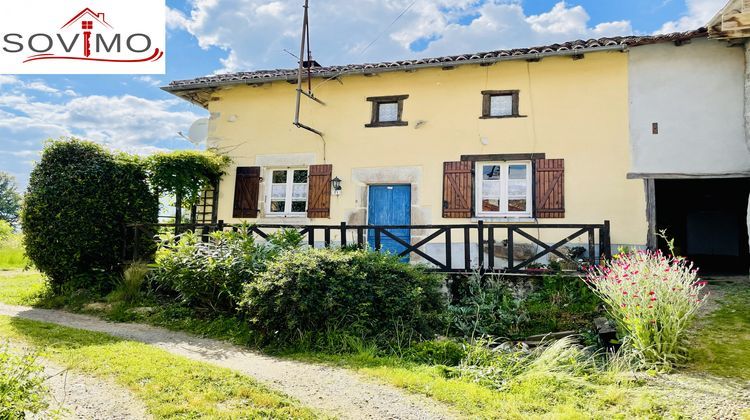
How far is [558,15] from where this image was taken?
9.62 meters

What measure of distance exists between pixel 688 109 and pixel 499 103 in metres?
3.40

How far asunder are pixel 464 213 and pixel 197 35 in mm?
6614

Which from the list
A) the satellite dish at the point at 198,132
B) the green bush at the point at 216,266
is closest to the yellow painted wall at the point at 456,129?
the satellite dish at the point at 198,132

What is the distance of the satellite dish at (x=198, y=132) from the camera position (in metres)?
12.2

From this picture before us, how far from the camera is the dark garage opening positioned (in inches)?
518

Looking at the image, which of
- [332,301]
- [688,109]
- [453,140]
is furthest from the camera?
[453,140]

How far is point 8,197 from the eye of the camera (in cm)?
4241

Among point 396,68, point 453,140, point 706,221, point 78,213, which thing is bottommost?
point 78,213

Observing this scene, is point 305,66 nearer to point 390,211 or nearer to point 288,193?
point 288,193

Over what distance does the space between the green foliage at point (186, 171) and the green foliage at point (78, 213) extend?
22.0 inches

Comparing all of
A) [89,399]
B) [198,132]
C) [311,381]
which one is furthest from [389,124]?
[89,399]

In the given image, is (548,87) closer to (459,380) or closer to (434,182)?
(434,182)

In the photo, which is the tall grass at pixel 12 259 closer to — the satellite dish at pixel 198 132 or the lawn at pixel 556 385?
the satellite dish at pixel 198 132

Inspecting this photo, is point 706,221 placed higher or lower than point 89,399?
higher
